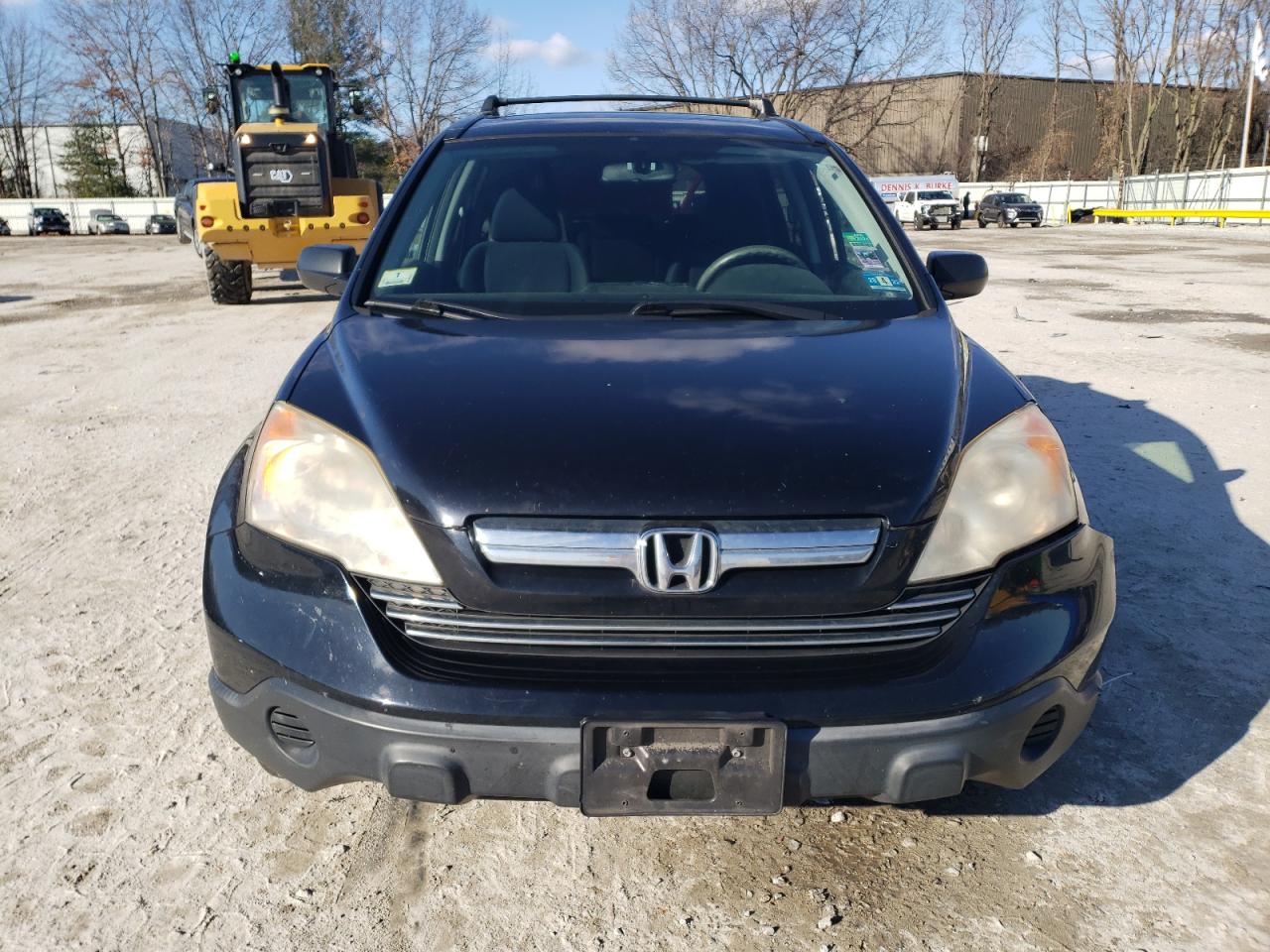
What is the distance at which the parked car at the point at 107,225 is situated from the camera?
4862 cm

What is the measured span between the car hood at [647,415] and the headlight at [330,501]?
A: 0.13ft

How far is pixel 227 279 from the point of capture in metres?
12.4

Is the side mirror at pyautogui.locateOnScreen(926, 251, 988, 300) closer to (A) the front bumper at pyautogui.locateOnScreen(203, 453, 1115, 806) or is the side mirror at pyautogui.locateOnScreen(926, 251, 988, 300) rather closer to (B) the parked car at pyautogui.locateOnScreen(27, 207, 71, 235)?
(A) the front bumper at pyautogui.locateOnScreen(203, 453, 1115, 806)

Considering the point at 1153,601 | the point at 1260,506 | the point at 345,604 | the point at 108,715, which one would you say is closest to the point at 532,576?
the point at 345,604

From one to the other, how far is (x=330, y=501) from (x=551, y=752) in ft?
2.05

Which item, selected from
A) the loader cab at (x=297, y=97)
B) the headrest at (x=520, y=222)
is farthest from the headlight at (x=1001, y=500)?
the loader cab at (x=297, y=97)

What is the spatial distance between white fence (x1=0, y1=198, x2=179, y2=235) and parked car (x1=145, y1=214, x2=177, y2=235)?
15.6 ft

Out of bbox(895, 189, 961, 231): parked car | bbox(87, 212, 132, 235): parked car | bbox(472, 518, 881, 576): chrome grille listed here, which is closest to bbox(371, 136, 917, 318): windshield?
bbox(472, 518, 881, 576): chrome grille

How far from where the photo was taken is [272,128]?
12.0 metres

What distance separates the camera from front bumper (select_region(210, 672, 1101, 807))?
1744mm

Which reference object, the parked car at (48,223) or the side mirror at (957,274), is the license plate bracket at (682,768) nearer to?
the side mirror at (957,274)

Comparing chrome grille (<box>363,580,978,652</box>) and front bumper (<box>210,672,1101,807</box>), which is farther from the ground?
chrome grille (<box>363,580,978,652</box>)

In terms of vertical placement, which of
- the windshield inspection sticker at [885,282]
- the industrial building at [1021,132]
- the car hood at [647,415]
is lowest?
the car hood at [647,415]

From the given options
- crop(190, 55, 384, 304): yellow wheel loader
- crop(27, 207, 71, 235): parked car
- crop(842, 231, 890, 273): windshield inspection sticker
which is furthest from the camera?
crop(27, 207, 71, 235): parked car
